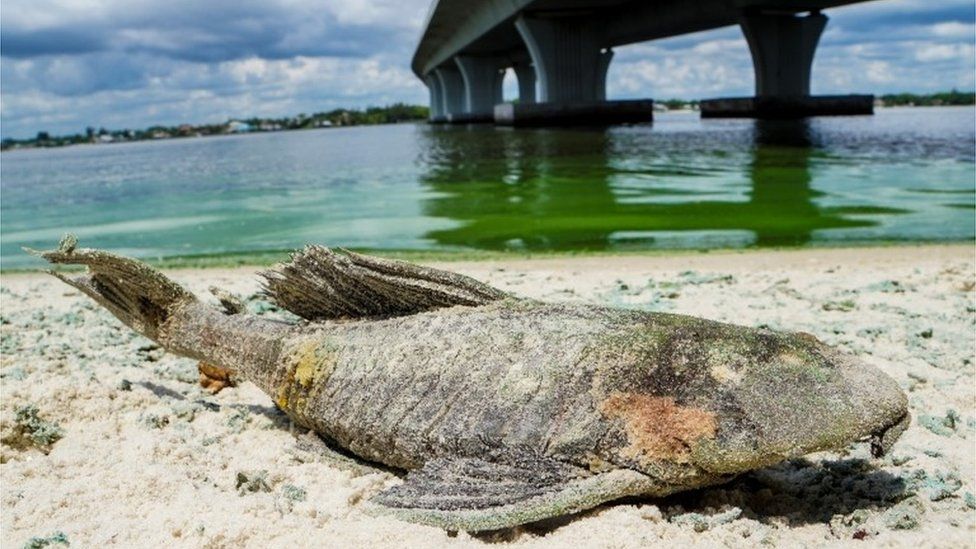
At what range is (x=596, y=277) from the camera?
34.6ft

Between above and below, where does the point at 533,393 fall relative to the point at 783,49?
below

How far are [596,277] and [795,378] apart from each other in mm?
6721

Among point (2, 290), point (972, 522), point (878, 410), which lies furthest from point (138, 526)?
point (2, 290)

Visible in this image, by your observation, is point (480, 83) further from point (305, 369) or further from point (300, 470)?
point (300, 470)

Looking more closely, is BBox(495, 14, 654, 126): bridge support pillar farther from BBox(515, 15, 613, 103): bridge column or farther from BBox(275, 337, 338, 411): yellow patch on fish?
BBox(275, 337, 338, 411): yellow patch on fish

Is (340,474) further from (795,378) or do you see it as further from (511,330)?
(795,378)

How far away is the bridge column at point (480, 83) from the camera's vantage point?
8594 cm

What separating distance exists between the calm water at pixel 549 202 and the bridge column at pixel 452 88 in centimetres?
6803

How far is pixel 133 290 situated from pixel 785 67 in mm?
57623

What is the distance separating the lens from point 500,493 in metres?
3.76

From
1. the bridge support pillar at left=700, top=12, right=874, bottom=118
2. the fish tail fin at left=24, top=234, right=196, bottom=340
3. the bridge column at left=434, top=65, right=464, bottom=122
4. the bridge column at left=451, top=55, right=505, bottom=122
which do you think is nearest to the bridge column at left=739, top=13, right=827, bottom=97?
the bridge support pillar at left=700, top=12, right=874, bottom=118

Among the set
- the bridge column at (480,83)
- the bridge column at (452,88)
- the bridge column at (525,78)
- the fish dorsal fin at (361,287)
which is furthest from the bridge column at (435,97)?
the fish dorsal fin at (361,287)

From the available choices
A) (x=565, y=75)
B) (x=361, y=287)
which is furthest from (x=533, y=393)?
(x=565, y=75)

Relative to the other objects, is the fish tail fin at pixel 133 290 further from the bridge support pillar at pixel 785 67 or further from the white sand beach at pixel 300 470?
the bridge support pillar at pixel 785 67
